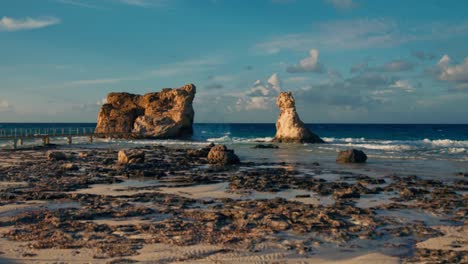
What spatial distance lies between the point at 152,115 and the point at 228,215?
57057 millimetres

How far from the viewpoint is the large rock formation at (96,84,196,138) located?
64625mm

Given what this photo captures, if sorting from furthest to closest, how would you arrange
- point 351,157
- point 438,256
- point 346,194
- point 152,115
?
point 152,115 → point 351,157 → point 346,194 → point 438,256

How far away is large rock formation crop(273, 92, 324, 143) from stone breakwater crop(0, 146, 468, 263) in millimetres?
32291

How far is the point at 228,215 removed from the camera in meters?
11.3

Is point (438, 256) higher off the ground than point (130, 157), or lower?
lower

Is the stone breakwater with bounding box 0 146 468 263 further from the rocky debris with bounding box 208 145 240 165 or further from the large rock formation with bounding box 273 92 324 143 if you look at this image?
the large rock formation with bounding box 273 92 324 143

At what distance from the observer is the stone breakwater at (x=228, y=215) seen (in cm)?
850

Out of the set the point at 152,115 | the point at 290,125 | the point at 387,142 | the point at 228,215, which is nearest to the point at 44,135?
the point at 152,115

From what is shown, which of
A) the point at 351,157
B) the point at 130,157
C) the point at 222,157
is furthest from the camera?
the point at 351,157

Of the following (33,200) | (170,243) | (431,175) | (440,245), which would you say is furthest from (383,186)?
(33,200)

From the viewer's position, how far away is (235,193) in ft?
50.4

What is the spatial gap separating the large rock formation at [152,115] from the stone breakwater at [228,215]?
44.6 meters

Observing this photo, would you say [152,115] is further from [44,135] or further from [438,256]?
[438,256]

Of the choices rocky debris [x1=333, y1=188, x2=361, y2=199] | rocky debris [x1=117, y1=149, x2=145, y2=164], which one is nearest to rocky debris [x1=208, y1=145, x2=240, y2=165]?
rocky debris [x1=117, y1=149, x2=145, y2=164]
